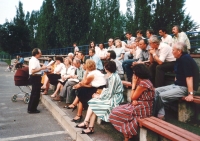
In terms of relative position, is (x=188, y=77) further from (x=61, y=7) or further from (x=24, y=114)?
(x=61, y=7)

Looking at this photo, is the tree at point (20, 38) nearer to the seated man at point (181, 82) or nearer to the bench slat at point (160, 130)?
the seated man at point (181, 82)

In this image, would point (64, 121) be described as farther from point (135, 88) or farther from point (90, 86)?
point (135, 88)

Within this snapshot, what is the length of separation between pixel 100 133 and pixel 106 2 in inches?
1344

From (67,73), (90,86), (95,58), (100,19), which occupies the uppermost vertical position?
(100,19)

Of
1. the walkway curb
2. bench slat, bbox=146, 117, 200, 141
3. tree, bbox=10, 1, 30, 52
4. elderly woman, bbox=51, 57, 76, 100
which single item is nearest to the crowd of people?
the walkway curb

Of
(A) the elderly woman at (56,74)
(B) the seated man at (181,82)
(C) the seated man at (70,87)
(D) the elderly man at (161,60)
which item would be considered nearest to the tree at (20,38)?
(A) the elderly woman at (56,74)

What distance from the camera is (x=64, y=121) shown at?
570 centimetres

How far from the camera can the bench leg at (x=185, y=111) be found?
4336 millimetres

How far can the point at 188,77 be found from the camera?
4.24m

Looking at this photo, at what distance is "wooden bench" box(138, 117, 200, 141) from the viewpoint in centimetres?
297

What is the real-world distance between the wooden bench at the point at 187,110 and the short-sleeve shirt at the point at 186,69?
34cm

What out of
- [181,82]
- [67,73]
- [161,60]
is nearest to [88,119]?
[181,82]

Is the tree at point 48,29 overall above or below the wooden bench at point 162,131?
above

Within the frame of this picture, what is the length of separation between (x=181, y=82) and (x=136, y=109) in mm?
1252
